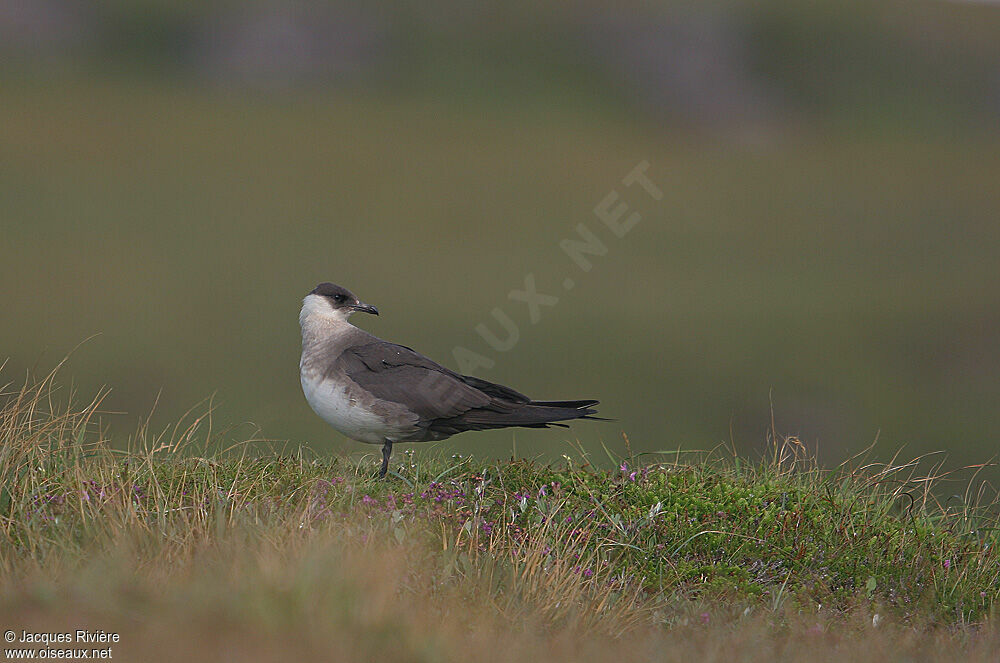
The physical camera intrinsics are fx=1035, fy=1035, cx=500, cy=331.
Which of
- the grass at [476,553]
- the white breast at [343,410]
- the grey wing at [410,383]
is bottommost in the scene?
the grass at [476,553]

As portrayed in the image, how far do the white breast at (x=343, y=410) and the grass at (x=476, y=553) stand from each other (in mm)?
330

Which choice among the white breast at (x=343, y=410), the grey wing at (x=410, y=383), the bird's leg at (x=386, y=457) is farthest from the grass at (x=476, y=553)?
the grey wing at (x=410, y=383)

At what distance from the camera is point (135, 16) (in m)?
41.2

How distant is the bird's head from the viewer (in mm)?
7445

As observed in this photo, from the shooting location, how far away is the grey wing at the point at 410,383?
7.05 m

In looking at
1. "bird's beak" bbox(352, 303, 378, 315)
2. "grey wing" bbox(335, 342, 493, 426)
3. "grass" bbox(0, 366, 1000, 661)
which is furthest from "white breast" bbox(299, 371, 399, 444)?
"bird's beak" bbox(352, 303, 378, 315)

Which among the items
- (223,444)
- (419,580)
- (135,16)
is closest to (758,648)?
(419,580)

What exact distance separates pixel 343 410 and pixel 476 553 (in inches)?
60.2

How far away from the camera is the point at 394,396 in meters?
7.04

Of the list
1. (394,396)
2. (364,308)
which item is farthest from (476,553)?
(364,308)

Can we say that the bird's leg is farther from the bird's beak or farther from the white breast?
the bird's beak

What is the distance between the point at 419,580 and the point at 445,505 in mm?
1274

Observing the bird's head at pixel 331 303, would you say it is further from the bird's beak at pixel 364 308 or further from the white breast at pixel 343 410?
the white breast at pixel 343 410

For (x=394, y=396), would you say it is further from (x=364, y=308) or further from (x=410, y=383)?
(x=364, y=308)
